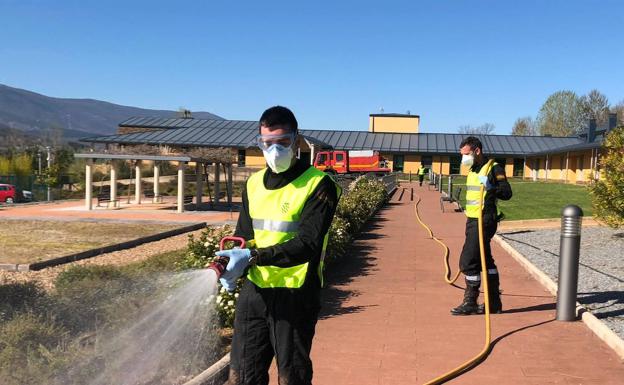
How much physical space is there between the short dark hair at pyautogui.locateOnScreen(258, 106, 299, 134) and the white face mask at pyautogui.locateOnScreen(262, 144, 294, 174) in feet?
0.39

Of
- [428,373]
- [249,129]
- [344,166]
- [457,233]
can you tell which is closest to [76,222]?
[457,233]

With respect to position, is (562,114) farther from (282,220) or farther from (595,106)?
(282,220)

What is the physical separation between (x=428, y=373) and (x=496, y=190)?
2665 mm

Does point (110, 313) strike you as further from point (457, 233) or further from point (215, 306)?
point (457, 233)

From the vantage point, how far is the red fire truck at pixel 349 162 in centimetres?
4097

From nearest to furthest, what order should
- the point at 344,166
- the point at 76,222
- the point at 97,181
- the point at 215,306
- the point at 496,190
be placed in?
1. the point at 215,306
2. the point at 496,190
3. the point at 76,222
4. the point at 344,166
5. the point at 97,181

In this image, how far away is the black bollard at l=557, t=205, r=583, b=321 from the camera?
6.22 meters

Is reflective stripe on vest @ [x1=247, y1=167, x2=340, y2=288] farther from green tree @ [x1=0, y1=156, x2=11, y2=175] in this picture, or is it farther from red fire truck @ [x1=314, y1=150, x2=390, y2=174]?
green tree @ [x1=0, y1=156, x2=11, y2=175]

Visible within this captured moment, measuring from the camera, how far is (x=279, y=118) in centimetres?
300

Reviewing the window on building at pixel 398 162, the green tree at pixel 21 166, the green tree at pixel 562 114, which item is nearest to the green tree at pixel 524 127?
the green tree at pixel 562 114

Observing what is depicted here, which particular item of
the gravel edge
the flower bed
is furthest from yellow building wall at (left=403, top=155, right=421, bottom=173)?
the gravel edge

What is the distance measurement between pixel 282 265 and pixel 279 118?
0.76 meters

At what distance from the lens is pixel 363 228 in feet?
50.5

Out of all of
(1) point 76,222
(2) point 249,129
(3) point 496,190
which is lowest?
(1) point 76,222
